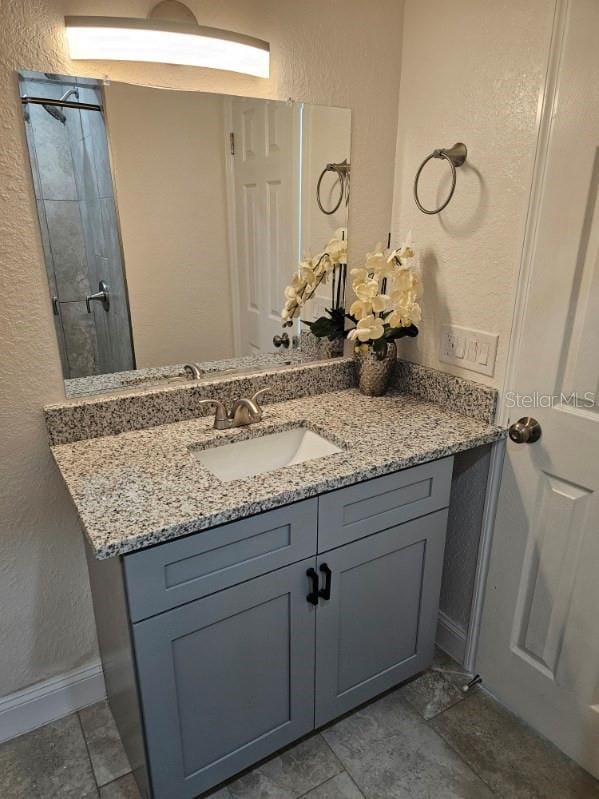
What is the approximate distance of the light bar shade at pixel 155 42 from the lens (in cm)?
113

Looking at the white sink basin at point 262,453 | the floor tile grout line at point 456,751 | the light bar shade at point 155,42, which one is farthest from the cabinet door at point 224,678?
the light bar shade at point 155,42

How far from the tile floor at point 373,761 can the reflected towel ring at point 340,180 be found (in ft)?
5.01

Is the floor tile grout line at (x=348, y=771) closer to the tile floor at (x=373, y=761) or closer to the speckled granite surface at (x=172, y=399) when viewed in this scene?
the tile floor at (x=373, y=761)

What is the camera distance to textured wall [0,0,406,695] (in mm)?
1146

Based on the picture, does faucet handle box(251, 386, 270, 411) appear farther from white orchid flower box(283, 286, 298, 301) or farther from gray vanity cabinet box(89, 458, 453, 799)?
gray vanity cabinet box(89, 458, 453, 799)

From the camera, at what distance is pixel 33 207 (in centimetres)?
119

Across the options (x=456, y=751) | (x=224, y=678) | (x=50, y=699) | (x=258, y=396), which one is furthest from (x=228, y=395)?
(x=456, y=751)

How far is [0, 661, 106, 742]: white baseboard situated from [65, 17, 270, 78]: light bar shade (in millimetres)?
1638

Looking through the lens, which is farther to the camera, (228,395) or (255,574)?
(228,395)

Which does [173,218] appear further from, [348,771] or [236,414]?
[348,771]

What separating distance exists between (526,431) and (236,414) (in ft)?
2.54

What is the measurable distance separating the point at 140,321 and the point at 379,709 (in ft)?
4.39

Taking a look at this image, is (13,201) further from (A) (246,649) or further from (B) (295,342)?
(A) (246,649)

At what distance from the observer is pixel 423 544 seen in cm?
145
